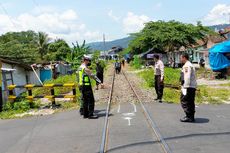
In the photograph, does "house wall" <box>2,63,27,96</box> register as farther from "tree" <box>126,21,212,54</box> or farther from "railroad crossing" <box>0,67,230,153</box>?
Result: "tree" <box>126,21,212,54</box>

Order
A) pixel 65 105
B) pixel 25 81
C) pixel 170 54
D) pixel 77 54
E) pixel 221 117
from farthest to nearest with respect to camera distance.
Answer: pixel 170 54 → pixel 77 54 → pixel 25 81 → pixel 65 105 → pixel 221 117

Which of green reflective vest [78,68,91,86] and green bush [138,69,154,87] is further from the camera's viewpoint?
green bush [138,69,154,87]

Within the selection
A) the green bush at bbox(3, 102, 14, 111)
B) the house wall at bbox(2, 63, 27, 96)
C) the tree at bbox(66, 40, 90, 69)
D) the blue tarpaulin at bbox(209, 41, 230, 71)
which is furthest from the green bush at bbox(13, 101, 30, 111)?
the tree at bbox(66, 40, 90, 69)

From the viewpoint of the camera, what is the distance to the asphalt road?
741 cm

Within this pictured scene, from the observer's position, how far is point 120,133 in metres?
8.73

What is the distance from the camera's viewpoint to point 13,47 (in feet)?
163

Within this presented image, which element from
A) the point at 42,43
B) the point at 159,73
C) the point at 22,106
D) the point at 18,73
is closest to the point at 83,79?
the point at 159,73

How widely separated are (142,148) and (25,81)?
30699mm

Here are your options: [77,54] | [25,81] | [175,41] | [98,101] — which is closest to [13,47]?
[77,54]

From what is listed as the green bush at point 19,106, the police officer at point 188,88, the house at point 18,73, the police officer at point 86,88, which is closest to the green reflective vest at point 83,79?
the police officer at point 86,88

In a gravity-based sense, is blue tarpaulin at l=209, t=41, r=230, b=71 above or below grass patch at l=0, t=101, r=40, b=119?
above

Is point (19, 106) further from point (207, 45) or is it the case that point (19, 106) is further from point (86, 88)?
point (207, 45)

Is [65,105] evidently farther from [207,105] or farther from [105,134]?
[105,134]

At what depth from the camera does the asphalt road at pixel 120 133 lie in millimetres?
7414
